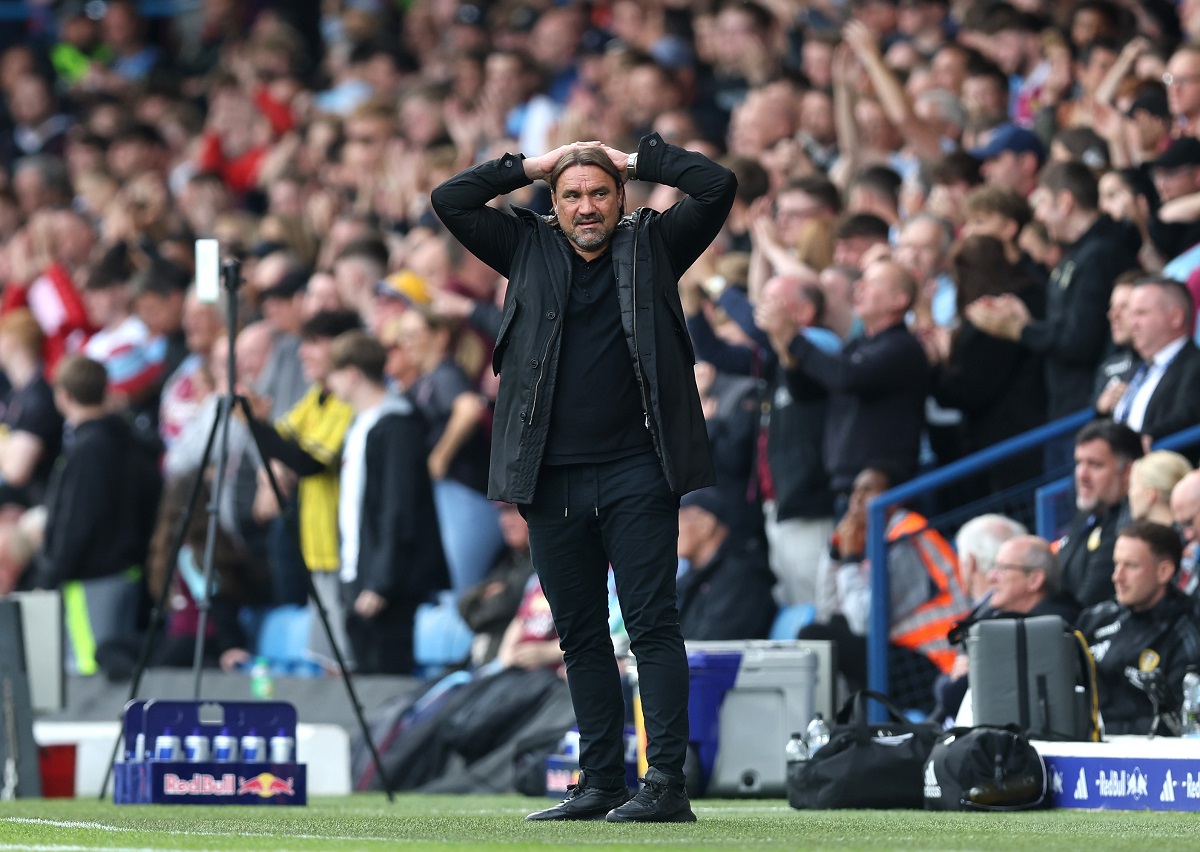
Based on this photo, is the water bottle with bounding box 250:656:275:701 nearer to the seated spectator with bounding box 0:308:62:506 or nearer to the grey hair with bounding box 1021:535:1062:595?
the seated spectator with bounding box 0:308:62:506

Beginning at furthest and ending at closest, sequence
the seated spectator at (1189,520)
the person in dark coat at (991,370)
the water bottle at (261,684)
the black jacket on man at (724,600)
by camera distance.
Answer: the water bottle at (261,684)
the black jacket on man at (724,600)
the person in dark coat at (991,370)
the seated spectator at (1189,520)

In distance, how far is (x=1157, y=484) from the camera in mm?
9273

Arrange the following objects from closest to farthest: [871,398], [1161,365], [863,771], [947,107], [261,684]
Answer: [863,771]
[1161,365]
[871,398]
[261,684]
[947,107]

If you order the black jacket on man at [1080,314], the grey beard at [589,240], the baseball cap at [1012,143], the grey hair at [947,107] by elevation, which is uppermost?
the grey hair at [947,107]

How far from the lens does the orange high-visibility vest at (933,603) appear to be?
10.5m

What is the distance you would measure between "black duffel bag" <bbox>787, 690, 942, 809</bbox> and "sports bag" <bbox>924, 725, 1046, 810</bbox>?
0.33 meters

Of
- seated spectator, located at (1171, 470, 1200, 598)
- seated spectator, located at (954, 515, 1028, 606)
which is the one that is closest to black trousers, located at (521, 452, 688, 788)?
seated spectator, located at (1171, 470, 1200, 598)

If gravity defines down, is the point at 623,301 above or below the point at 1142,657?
above

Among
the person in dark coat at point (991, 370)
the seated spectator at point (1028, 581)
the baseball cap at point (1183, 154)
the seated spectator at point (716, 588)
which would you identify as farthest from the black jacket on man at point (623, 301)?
the baseball cap at point (1183, 154)

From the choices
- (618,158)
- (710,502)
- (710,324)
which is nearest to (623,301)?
(618,158)

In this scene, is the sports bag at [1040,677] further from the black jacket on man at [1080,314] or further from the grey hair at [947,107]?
the grey hair at [947,107]

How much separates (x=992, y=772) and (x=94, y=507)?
726cm

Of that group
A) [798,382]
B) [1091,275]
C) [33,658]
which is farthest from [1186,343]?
[33,658]

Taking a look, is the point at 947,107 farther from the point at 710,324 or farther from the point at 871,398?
the point at 871,398
